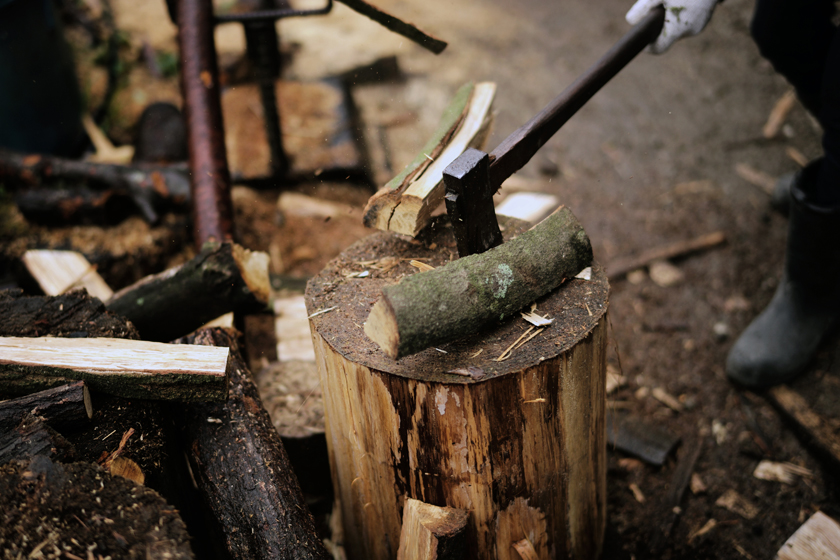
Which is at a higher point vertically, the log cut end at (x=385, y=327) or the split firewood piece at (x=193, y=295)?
the log cut end at (x=385, y=327)

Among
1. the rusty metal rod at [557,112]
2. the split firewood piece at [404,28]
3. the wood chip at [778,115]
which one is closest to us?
the rusty metal rod at [557,112]

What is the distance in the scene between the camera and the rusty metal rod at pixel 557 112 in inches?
61.2

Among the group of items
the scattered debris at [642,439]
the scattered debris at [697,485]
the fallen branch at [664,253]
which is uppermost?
the fallen branch at [664,253]

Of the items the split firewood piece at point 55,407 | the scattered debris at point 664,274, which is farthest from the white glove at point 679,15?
the split firewood piece at point 55,407

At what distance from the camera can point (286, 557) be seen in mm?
1429

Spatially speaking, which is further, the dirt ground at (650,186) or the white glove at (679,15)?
the dirt ground at (650,186)

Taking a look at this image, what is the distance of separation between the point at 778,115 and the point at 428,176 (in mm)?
3493

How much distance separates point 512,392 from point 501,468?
0.77 feet

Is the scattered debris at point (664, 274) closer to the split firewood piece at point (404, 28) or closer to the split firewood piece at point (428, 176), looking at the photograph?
the split firewood piece at point (428, 176)

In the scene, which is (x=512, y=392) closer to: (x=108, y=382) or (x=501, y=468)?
(x=501, y=468)

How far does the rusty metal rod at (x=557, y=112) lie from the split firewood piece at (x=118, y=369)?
91 centimetres

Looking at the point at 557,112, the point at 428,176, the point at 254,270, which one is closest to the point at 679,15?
the point at 557,112

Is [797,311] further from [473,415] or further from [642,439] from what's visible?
[473,415]

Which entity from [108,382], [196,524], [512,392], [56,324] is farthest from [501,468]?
[56,324]
